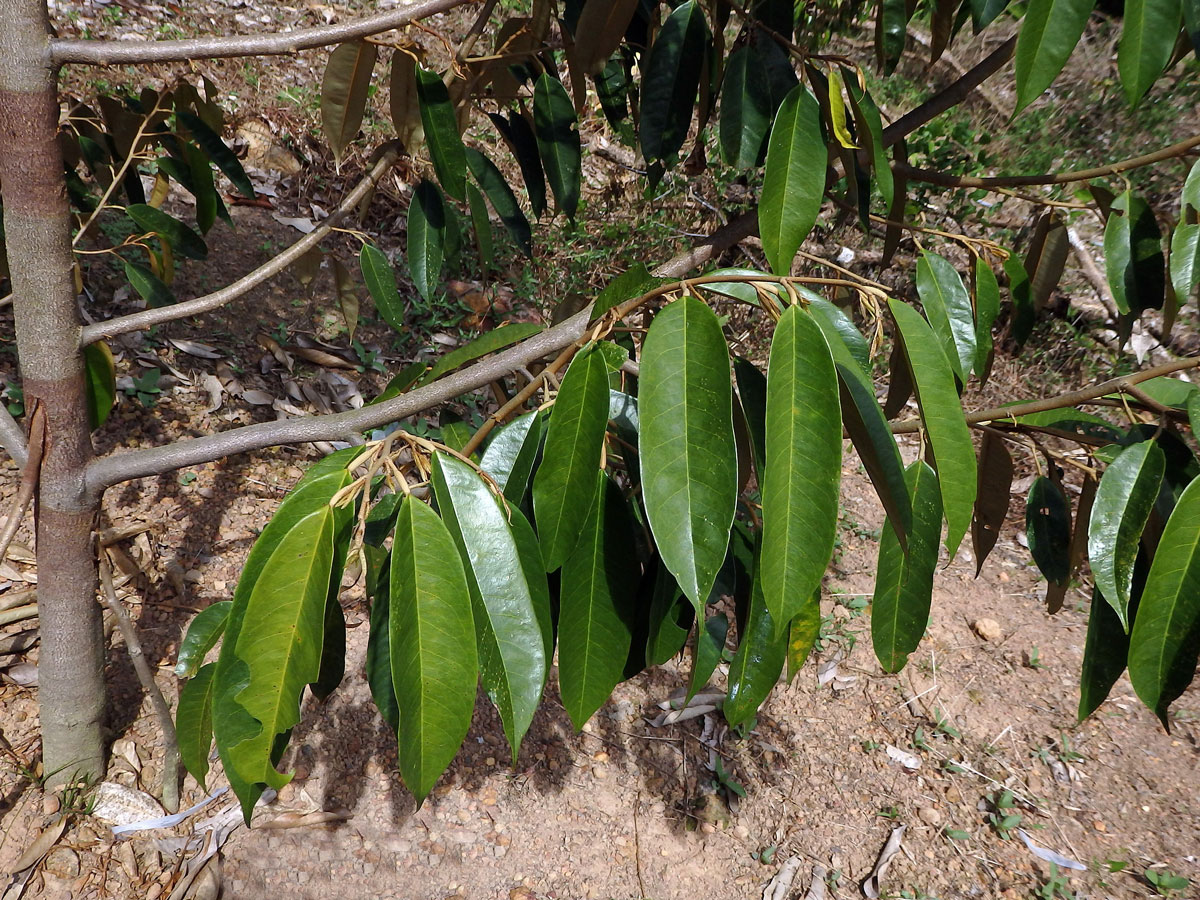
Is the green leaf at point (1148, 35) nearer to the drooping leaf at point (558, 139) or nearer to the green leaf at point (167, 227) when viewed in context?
the drooping leaf at point (558, 139)

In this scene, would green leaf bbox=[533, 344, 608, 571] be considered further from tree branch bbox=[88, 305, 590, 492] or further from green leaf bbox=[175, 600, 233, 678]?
green leaf bbox=[175, 600, 233, 678]

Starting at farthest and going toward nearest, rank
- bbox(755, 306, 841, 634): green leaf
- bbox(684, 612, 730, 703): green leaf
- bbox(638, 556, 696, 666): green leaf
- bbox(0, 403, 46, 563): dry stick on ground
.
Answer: bbox(0, 403, 46, 563): dry stick on ground, bbox(684, 612, 730, 703): green leaf, bbox(638, 556, 696, 666): green leaf, bbox(755, 306, 841, 634): green leaf

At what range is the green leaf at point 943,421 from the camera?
68cm

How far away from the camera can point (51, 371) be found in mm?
1199

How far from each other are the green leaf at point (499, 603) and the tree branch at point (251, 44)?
0.62 m

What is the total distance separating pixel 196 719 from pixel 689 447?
70cm

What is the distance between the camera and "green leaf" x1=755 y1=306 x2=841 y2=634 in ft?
1.91

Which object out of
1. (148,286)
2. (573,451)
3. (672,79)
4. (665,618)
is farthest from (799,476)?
(148,286)

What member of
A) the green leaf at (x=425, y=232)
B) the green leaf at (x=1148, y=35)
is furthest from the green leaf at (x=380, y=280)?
the green leaf at (x=1148, y=35)

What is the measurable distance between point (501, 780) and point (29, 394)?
4.07 feet

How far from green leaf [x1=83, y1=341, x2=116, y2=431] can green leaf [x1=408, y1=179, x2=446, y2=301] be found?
1.73ft

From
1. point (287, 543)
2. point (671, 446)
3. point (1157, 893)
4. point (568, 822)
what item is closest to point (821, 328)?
point (671, 446)

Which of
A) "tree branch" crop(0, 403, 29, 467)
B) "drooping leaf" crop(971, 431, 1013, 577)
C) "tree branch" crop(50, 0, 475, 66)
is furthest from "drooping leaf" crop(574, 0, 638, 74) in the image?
"tree branch" crop(0, 403, 29, 467)

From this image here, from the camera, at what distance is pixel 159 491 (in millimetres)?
2295
